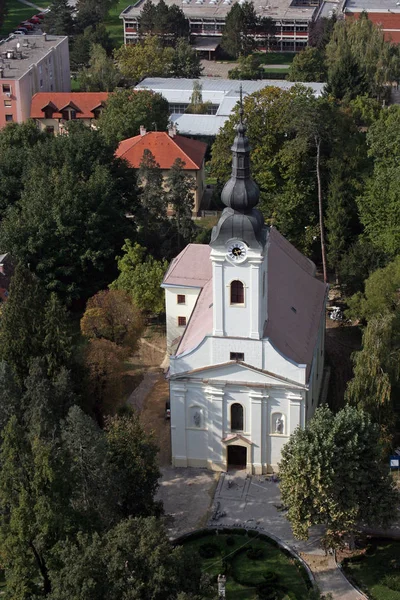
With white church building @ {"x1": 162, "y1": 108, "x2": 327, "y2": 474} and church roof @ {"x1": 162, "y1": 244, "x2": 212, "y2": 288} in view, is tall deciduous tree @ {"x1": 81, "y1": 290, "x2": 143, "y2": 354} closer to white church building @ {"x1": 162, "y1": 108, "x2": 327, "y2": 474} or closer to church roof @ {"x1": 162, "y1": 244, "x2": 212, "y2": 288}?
church roof @ {"x1": 162, "y1": 244, "x2": 212, "y2": 288}

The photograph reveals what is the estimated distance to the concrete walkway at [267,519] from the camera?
41.8 meters

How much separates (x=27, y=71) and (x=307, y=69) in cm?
3360

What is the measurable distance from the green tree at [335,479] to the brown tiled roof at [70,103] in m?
62.8

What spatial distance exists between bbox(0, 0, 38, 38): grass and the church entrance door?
115308mm

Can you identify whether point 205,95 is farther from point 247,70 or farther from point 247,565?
point 247,565

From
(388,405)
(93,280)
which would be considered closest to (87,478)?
(388,405)

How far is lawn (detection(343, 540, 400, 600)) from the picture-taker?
4097 centimetres

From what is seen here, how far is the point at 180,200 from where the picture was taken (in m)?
67.8

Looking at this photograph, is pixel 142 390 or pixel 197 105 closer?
pixel 142 390

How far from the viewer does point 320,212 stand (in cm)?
6681

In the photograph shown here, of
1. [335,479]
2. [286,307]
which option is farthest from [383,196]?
[335,479]

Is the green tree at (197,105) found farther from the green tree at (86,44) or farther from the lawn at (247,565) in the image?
the lawn at (247,565)

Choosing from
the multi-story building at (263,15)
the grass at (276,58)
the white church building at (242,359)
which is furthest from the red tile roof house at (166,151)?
the multi-story building at (263,15)

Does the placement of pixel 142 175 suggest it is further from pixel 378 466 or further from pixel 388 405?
pixel 378 466
